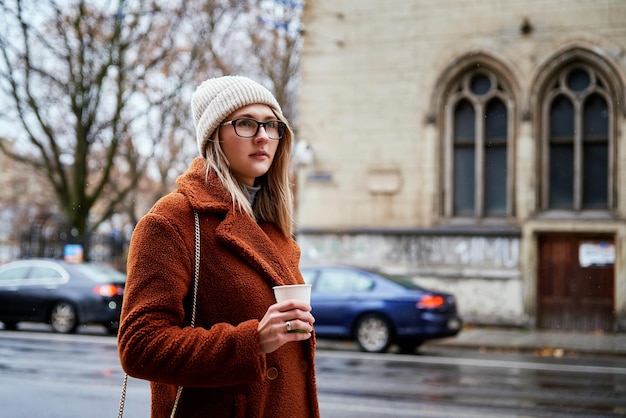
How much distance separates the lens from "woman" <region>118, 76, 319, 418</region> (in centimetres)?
238

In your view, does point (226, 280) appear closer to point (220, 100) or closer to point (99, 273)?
point (220, 100)

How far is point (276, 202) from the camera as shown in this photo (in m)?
2.89

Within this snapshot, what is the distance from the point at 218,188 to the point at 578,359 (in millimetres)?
12711

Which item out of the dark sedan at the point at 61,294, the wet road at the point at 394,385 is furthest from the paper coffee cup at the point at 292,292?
the dark sedan at the point at 61,294

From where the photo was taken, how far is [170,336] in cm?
237

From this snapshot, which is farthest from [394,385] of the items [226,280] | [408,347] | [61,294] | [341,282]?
[61,294]

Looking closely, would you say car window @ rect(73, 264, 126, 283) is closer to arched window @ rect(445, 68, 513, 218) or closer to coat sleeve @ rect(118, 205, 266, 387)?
arched window @ rect(445, 68, 513, 218)

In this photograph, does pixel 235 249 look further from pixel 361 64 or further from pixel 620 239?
pixel 361 64

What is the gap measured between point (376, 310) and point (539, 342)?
3.53 metres

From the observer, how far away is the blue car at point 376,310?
14445 mm

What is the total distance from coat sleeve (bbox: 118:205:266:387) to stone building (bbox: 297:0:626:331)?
1666 cm

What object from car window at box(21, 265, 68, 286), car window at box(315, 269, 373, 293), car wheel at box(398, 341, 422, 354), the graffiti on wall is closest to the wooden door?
the graffiti on wall

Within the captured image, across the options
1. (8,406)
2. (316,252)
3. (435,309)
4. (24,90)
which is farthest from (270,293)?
(24,90)

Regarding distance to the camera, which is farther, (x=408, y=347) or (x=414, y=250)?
(x=414, y=250)
